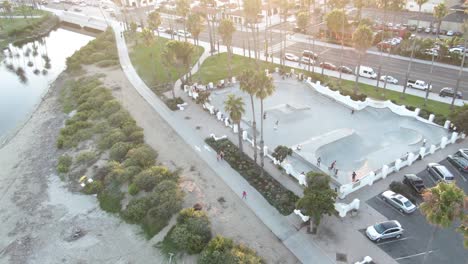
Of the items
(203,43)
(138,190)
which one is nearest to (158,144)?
(138,190)

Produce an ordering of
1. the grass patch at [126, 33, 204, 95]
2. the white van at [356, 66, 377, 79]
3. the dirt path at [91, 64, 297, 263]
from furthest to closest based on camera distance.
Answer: the grass patch at [126, 33, 204, 95]
the white van at [356, 66, 377, 79]
the dirt path at [91, 64, 297, 263]

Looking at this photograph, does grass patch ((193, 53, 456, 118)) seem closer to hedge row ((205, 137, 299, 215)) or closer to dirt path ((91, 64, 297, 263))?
dirt path ((91, 64, 297, 263))

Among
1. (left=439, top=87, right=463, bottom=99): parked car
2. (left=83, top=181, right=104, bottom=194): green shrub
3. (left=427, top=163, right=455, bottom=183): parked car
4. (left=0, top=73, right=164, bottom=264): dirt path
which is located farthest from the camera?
(left=439, top=87, right=463, bottom=99): parked car

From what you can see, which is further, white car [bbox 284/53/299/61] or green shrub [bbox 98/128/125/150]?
white car [bbox 284/53/299/61]

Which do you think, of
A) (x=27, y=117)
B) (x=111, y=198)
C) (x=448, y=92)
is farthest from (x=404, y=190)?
(x=27, y=117)

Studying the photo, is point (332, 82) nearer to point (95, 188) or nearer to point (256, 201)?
point (256, 201)

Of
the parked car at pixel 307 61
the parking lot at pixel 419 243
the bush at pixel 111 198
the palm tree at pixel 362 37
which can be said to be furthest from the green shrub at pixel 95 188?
the parked car at pixel 307 61

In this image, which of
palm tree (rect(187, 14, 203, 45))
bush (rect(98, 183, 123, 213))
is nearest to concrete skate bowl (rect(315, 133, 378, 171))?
bush (rect(98, 183, 123, 213))
